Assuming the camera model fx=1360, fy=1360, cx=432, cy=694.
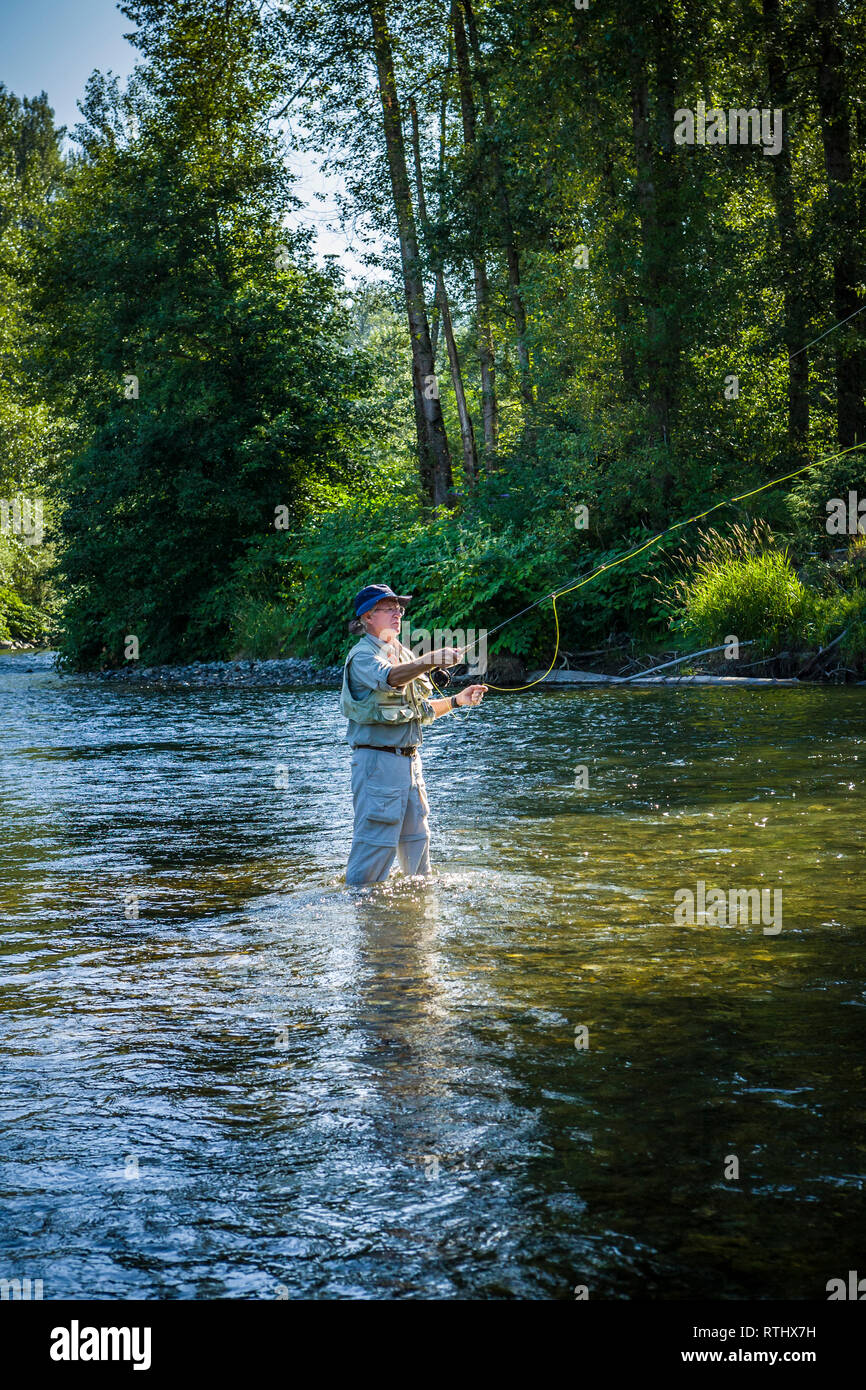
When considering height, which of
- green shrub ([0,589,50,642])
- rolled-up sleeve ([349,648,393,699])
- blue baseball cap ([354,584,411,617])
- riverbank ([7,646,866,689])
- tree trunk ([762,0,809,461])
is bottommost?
riverbank ([7,646,866,689])

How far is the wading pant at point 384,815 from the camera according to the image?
25.7 feet

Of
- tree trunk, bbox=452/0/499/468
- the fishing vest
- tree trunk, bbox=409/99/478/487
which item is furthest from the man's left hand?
tree trunk, bbox=409/99/478/487

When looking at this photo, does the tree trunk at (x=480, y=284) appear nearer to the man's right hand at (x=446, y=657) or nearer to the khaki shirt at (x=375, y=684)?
the khaki shirt at (x=375, y=684)

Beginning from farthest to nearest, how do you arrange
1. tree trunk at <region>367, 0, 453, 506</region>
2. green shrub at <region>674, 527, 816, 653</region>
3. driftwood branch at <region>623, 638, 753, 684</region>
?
1. tree trunk at <region>367, 0, 453, 506</region>
2. driftwood branch at <region>623, 638, 753, 684</region>
3. green shrub at <region>674, 527, 816, 653</region>

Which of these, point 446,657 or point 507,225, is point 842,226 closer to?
point 507,225

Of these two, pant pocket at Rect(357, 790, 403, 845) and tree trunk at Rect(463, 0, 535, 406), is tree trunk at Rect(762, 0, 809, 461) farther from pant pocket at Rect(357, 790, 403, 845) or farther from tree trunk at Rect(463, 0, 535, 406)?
pant pocket at Rect(357, 790, 403, 845)

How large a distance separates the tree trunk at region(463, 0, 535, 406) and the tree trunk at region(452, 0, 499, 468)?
11.5 inches

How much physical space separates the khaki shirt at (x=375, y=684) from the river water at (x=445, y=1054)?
883 mm

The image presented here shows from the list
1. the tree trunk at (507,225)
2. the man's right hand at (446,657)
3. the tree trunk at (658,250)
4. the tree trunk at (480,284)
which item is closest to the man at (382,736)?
the man's right hand at (446,657)

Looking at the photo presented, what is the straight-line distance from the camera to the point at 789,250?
22734 millimetres

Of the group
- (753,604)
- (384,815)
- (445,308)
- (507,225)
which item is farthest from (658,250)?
(384,815)

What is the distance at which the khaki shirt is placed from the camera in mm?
7578

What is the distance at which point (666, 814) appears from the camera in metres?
10.2

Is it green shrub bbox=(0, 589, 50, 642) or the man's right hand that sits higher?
green shrub bbox=(0, 589, 50, 642)
